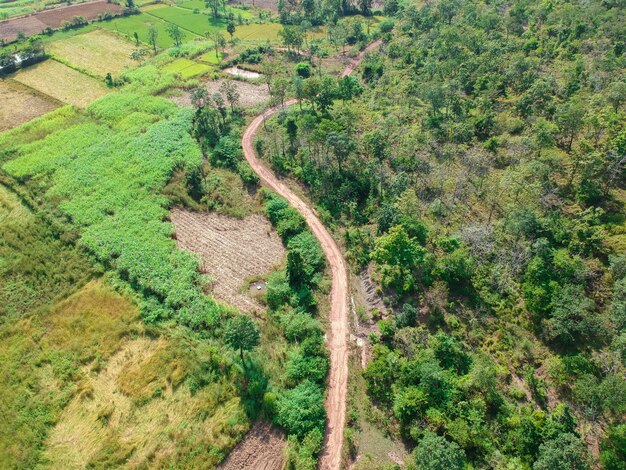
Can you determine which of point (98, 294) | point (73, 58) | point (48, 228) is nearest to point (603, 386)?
point (98, 294)

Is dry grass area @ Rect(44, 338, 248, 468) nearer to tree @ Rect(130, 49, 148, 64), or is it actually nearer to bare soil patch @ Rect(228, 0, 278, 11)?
tree @ Rect(130, 49, 148, 64)

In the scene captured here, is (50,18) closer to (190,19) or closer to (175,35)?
(190,19)

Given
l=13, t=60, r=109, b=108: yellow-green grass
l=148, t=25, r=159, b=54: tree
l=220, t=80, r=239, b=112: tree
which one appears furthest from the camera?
l=148, t=25, r=159, b=54: tree

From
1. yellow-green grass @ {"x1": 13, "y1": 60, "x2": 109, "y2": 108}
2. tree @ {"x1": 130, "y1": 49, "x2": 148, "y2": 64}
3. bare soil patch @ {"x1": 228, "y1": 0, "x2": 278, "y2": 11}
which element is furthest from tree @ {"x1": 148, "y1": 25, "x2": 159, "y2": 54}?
bare soil patch @ {"x1": 228, "y1": 0, "x2": 278, "y2": 11}

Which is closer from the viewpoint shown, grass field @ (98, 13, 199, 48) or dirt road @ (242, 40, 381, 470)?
dirt road @ (242, 40, 381, 470)

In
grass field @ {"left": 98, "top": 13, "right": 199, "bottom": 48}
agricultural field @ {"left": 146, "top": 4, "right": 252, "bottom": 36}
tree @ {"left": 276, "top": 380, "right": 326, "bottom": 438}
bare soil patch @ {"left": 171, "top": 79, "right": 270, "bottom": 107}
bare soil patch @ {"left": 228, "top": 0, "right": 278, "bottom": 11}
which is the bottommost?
tree @ {"left": 276, "top": 380, "right": 326, "bottom": 438}

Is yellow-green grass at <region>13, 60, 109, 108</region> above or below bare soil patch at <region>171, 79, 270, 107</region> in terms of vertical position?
below

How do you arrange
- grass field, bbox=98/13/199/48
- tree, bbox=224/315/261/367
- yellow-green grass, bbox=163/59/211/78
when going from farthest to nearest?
grass field, bbox=98/13/199/48 < yellow-green grass, bbox=163/59/211/78 < tree, bbox=224/315/261/367

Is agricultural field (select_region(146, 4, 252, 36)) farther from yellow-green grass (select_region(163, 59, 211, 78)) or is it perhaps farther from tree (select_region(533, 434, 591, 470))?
tree (select_region(533, 434, 591, 470))
